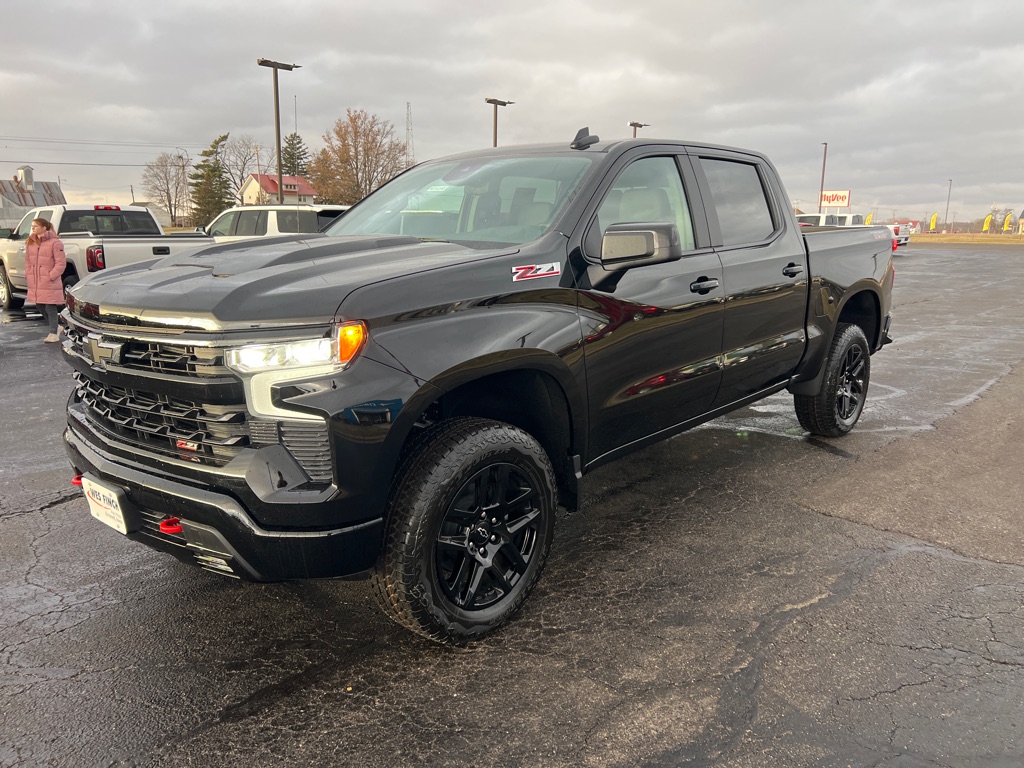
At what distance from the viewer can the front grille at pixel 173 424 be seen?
237cm

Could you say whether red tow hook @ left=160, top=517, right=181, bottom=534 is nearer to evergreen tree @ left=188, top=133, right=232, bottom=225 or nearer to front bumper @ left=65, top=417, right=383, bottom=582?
front bumper @ left=65, top=417, right=383, bottom=582

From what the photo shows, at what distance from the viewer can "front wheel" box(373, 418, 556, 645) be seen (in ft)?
8.29

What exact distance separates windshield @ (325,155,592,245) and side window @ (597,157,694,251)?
0.19m

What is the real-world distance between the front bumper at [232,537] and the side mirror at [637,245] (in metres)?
1.43

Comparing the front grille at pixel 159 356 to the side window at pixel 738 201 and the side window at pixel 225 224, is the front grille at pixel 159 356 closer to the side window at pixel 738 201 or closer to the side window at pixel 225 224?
the side window at pixel 738 201

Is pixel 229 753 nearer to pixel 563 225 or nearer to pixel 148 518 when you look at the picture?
pixel 148 518

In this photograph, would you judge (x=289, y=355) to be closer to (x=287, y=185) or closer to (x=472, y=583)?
(x=472, y=583)

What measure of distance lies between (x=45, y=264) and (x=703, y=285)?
969cm

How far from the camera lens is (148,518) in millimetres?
2555

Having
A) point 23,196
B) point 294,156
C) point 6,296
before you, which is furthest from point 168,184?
point 6,296

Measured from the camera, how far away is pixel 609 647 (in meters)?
2.79

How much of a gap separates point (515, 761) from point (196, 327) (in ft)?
5.36

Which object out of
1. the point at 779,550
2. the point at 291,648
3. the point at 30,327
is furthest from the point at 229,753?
the point at 30,327

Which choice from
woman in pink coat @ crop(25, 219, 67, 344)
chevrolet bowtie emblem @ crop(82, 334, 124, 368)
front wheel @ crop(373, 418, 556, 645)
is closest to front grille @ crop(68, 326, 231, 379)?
chevrolet bowtie emblem @ crop(82, 334, 124, 368)
